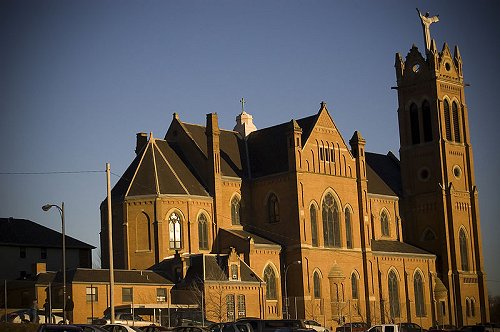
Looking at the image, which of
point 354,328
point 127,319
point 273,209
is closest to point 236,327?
point 127,319

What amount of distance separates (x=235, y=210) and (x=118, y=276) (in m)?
18.5

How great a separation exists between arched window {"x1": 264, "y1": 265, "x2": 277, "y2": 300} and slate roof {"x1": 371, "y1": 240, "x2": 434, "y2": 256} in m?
14.5

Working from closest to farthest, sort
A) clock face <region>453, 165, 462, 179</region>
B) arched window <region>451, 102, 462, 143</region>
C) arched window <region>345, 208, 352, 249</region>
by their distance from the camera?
arched window <region>345, 208, 352, 249</region> < clock face <region>453, 165, 462, 179</region> < arched window <region>451, 102, 462, 143</region>

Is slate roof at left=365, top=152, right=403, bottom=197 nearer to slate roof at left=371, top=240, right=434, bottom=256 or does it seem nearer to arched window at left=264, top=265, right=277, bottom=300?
slate roof at left=371, top=240, right=434, bottom=256

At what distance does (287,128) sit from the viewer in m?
97.0

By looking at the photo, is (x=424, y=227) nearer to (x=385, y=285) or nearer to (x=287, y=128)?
(x=385, y=285)

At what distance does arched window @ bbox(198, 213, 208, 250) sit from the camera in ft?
310

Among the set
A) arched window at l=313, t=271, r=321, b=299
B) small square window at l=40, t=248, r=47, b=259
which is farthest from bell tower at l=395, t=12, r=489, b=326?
small square window at l=40, t=248, r=47, b=259

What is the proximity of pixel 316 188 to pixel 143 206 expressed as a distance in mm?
16753

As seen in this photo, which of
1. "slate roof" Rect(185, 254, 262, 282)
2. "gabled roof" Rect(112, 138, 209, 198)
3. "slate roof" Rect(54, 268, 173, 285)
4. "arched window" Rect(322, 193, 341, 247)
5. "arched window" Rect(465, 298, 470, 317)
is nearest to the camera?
"slate roof" Rect(54, 268, 173, 285)

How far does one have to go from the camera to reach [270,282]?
92.8 m

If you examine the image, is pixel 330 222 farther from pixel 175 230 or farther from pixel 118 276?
pixel 118 276

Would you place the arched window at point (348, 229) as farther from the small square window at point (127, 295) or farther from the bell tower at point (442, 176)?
the small square window at point (127, 295)

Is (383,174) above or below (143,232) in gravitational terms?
above
